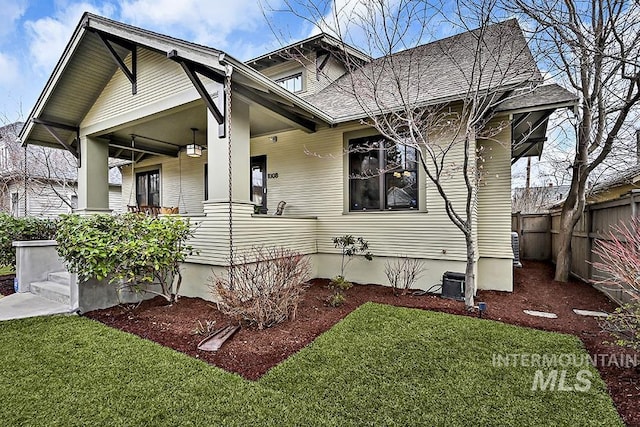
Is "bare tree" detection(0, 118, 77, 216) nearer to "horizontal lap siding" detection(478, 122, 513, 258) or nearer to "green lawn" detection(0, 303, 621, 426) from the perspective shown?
"green lawn" detection(0, 303, 621, 426)

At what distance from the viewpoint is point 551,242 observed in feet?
33.2

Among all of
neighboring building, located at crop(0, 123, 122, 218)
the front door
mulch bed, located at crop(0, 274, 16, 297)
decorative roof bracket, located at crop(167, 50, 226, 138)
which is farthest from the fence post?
neighboring building, located at crop(0, 123, 122, 218)

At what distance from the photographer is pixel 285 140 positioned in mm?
8062

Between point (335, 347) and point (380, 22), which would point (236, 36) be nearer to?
point (380, 22)

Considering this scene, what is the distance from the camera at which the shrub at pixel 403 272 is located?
20.6 ft

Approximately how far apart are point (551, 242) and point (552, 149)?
2.96 m

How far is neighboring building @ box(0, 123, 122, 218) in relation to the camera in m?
14.4

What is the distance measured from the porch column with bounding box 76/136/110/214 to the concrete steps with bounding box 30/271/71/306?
5.30 feet

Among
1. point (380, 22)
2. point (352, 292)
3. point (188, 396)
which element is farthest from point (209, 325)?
point (380, 22)

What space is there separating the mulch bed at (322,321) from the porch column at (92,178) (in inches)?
139

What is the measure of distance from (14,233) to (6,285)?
1.19 meters

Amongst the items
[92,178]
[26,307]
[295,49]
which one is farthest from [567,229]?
[92,178]

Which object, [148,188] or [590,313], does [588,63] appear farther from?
[148,188]

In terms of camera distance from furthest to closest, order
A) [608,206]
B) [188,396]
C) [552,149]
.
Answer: [552,149] → [608,206] → [188,396]
